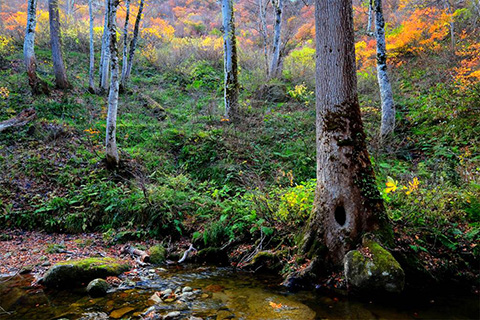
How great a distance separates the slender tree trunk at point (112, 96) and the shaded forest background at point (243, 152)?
53 centimetres

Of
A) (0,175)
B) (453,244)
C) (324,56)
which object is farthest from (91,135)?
(453,244)

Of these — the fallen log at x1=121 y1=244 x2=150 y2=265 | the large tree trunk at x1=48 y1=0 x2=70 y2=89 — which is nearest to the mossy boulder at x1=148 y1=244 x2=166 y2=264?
the fallen log at x1=121 y1=244 x2=150 y2=265

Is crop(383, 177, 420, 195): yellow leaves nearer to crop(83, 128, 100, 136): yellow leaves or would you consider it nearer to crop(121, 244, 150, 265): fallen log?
crop(121, 244, 150, 265): fallen log

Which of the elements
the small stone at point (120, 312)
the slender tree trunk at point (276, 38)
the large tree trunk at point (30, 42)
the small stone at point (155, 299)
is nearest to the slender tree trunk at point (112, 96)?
the large tree trunk at point (30, 42)

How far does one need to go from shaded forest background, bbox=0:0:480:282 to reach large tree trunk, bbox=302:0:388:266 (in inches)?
26.3

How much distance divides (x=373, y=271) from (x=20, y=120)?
1217cm

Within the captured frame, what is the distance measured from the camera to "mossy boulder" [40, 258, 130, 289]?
14.6 feet

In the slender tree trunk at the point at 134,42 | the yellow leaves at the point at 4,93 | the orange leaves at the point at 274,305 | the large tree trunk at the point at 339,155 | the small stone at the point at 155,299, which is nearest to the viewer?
the orange leaves at the point at 274,305

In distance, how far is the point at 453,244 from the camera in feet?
14.1

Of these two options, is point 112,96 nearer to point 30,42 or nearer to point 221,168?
point 221,168

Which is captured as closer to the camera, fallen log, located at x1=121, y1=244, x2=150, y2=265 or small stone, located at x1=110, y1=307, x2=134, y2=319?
small stone, located at x1=110, y1=307, x2=134, y2=319

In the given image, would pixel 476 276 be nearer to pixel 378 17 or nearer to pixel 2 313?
pixel 2 313

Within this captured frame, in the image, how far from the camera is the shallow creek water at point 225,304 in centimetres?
337

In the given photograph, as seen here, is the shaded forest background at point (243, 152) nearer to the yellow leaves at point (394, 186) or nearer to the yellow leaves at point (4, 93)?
the yellow leaves at point (394, 186)
